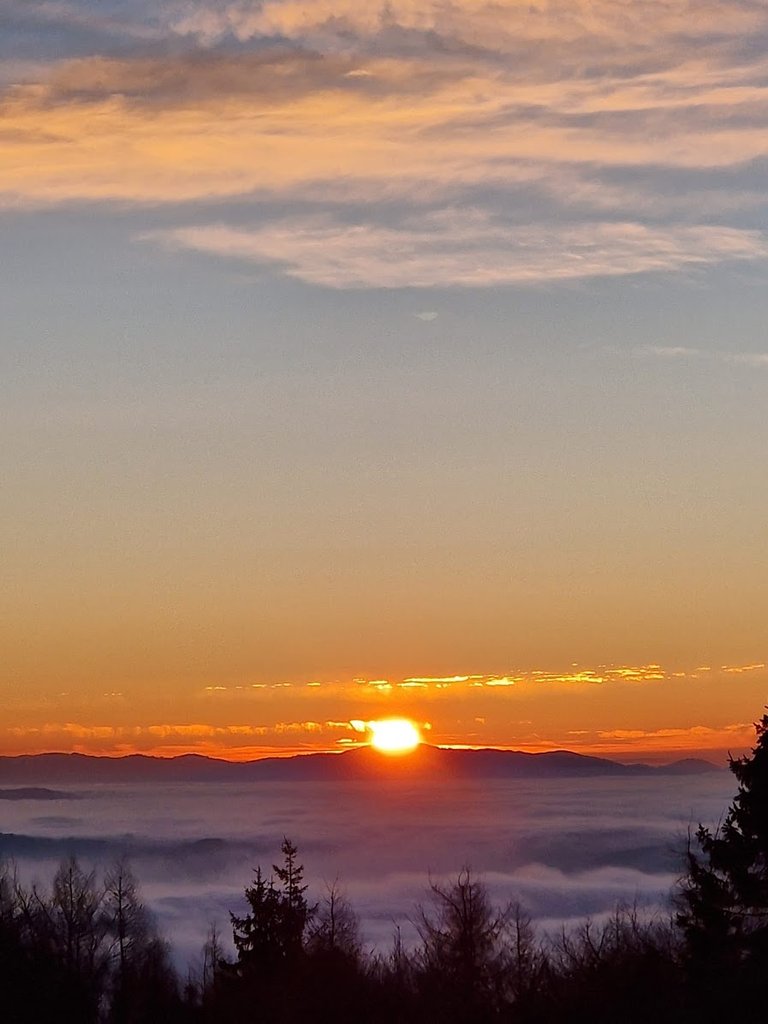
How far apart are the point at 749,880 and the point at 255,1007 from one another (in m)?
27.4

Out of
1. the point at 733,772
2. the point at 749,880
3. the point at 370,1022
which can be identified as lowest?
the point at 370,1022

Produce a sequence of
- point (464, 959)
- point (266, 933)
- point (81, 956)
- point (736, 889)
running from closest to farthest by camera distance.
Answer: point (736, 889) < point (266, 933) < point (464, 959) < point (81, 956)

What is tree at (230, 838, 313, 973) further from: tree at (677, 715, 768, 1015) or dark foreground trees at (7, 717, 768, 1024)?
tree at (677, 715, 768, 1015)

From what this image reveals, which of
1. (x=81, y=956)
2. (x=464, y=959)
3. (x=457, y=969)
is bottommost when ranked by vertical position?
(x=457, y=969)

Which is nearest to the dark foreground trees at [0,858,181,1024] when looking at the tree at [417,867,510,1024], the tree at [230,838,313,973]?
the tree at [230,838,313,973]

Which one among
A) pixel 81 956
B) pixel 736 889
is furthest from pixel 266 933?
pixel 81 956

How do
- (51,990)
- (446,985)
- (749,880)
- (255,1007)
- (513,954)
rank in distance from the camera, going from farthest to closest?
(513,954)
(446,985)
(255,1007)
(51,990)
(749,880)

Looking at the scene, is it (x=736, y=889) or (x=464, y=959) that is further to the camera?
(x=464, y=959)

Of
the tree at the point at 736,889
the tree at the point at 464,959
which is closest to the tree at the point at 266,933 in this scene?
the tree at the point at 464,959

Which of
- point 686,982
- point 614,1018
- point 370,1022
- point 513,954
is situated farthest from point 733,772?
point 513,954

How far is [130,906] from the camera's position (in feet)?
406

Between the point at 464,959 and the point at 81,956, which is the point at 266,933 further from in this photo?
the point at 81,956

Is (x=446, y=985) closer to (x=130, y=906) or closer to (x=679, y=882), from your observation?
(x=679, y=882)

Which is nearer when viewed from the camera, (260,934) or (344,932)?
(260,934)
